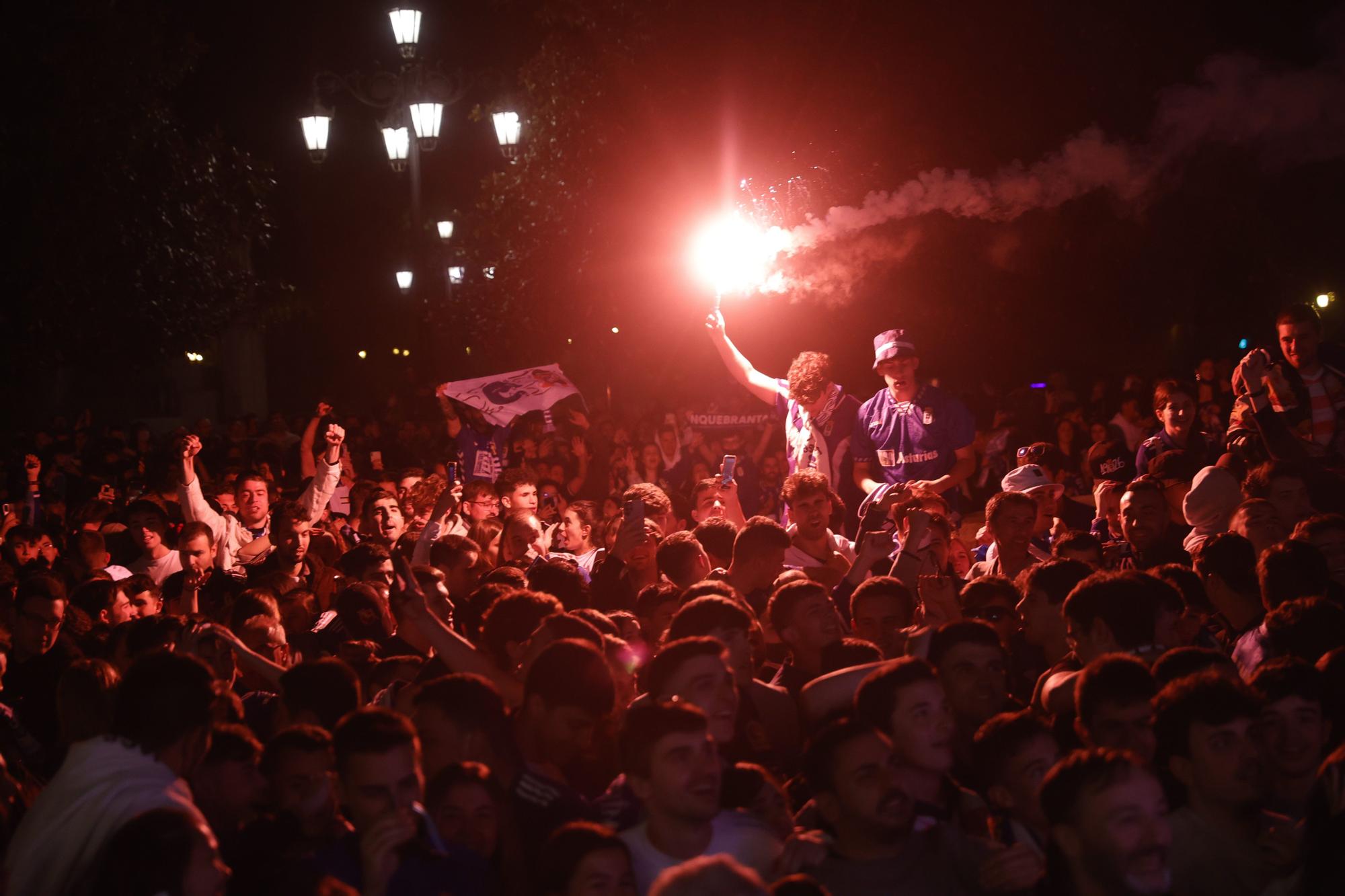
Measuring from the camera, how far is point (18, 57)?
17.4 meters

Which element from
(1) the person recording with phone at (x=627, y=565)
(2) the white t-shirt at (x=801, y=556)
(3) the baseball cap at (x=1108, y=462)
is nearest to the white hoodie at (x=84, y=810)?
(1) the person recording with phone at (x=627, y=565)

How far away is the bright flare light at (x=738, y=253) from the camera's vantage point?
11.3m

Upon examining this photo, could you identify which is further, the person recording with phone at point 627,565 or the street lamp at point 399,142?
the street lamp at point 399,142

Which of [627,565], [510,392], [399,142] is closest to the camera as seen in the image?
[627,565]

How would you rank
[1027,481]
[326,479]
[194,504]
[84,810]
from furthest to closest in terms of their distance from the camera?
[326,479] → [194,504] → [1027,481] → [84,810]

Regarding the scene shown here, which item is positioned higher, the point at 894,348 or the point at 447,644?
the point at 894,348

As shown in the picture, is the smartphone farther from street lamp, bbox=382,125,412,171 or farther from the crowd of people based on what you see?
street lamp, bbox=382,125,412,171

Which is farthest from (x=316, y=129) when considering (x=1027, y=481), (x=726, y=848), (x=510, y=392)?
(x=726, y=848)

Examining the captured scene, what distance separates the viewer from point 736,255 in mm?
11445

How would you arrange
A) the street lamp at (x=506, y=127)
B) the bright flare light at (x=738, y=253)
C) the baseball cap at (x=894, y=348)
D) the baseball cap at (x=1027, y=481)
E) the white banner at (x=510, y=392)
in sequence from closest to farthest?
the baseball cap at (x=1027, y=481) → the baseball cap at (x=894, y=348) → the bright flare light at (x=738, y=253) → the white banner at (x=510, y=392) → the street lamp at (x=506, y=127)

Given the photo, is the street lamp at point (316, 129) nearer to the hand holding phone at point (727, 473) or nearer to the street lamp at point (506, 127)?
the street lamp at point (506, 127)

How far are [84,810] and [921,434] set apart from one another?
6684mm

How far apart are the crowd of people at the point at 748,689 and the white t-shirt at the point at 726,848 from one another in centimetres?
1

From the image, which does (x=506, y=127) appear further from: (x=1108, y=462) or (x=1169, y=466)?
(x=1169, y=466)
